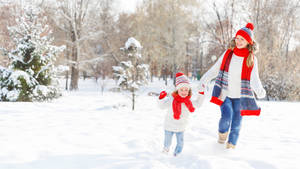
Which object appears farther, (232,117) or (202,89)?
(232,117)

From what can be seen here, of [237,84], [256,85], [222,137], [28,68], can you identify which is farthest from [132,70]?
[256,85]

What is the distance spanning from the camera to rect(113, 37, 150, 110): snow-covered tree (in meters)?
8.10

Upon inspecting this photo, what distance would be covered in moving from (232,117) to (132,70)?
219 inches

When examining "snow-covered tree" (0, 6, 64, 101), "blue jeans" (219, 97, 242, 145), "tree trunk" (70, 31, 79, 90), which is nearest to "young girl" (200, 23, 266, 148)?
"blue jeans" (219, 97, 242, 145)

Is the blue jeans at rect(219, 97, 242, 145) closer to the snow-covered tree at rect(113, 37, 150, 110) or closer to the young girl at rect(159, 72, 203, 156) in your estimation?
the young girl at rect(159, 72, 203, 156)

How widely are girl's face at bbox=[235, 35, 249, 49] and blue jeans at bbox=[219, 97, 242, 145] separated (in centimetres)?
76

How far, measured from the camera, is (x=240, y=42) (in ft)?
9.61

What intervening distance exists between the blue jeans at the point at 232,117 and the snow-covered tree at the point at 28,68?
804cm

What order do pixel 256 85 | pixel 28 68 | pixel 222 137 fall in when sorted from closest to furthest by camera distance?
pixel 256 85 → pixel 222 137 → pixel 28 68

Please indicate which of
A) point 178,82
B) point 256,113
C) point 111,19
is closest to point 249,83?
point 256,113

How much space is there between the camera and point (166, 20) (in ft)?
64.5

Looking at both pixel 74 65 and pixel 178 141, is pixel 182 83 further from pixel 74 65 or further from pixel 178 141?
pixel 74 65

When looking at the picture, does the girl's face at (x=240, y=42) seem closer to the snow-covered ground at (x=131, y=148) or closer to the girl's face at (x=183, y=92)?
the girl's face at (x=183, y=92)

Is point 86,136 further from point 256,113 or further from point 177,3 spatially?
point 177,3
